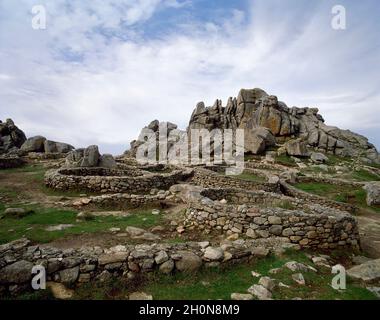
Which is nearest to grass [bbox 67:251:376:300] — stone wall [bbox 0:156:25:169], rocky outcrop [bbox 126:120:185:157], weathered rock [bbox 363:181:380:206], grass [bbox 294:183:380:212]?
grass [bbox 294:183:380:212]

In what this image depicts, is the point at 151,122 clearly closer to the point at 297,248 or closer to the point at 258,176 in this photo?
the point at 258,176

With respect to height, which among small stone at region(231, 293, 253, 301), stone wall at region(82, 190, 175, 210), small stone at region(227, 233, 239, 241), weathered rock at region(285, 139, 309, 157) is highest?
weathered rock at region(285, 139, 309, 157)

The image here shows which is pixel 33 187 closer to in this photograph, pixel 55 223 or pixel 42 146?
pixel 55 223

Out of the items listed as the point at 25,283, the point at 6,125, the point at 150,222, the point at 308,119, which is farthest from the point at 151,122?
the point at 25,283

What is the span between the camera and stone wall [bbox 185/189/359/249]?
11.0 metres

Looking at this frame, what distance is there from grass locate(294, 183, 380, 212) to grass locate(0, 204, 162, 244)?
56.8 ft

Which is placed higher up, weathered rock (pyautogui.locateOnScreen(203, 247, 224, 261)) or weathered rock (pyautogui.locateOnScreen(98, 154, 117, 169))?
weathered rock (pyautogui.locateOnScreen(98, 154, 117, 169))

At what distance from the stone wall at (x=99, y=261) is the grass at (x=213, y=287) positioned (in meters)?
0.24

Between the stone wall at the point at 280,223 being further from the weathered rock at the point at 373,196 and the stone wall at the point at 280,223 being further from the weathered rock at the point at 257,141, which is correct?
the weathered rock at the point at 257,141

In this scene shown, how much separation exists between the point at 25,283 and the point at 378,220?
20497 millimetres

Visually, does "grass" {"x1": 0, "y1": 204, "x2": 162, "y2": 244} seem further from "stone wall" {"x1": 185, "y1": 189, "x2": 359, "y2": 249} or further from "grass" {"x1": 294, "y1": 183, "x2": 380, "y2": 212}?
"grass" {"x1": 294, "y1": 183, "x2": 380, "y2": 212}

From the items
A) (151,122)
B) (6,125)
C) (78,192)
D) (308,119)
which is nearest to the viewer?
(78,192)

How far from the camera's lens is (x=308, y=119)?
69812mm

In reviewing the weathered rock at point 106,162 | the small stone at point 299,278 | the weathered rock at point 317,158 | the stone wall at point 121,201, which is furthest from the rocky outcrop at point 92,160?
the weathered rock at point 317,158
